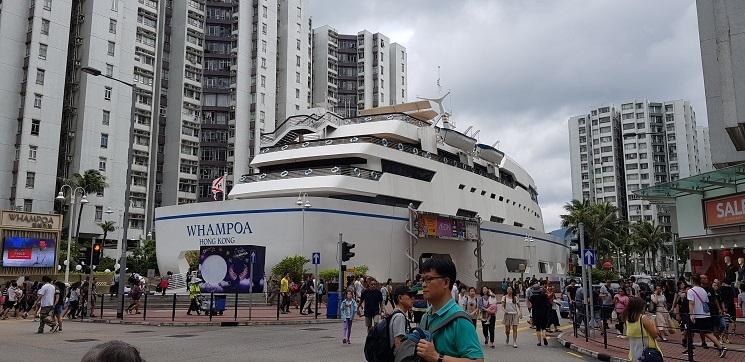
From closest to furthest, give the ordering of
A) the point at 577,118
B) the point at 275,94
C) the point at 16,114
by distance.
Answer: the point at 16,114, the point at 275,94, the point at 577,118

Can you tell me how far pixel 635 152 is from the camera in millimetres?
112125

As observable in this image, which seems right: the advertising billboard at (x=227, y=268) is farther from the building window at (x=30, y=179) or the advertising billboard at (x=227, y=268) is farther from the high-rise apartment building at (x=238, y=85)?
the high-rise apartment building at (x=238, y=85)

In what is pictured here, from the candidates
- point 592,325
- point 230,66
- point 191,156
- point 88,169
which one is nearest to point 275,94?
point 230,66

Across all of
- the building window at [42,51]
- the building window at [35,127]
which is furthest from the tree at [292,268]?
the building window at [42,51]

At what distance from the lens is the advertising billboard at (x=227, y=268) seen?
85.3 feet

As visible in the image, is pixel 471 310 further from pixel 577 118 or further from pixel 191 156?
pixel 577 118

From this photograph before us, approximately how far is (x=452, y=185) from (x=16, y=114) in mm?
41016

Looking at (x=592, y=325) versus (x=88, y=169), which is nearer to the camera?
(x=592, y=325)

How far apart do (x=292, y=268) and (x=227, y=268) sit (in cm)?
694

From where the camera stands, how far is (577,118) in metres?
124

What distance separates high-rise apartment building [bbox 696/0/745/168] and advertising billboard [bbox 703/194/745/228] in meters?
2.50

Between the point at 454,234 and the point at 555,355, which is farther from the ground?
the point at 454,234

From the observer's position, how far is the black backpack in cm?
387

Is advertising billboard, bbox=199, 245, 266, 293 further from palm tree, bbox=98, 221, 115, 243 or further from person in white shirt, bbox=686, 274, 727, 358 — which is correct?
palm tree, bbox=98, 221, 115, 243
